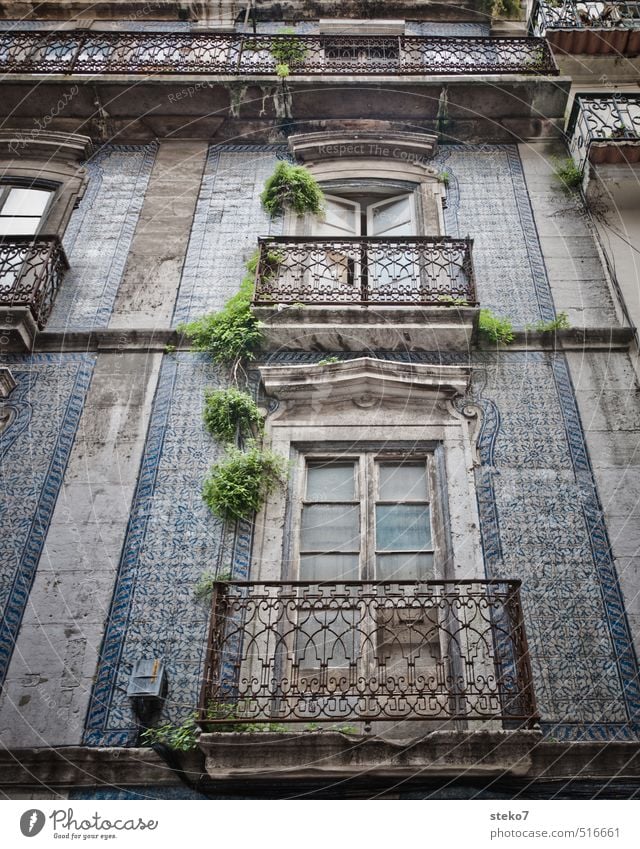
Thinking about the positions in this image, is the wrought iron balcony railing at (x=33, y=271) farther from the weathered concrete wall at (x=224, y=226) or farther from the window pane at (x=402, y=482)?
the window pane at (x=402, y=482)

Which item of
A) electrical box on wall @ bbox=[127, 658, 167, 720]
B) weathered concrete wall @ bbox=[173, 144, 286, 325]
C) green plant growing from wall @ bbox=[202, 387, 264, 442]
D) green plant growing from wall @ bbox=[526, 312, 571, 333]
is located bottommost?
electrical box on wall @ bbox=[127, 658, 167, 720]

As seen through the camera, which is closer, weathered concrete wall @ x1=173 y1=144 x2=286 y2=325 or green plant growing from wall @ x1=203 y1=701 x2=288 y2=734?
green plant growing from wall @ x1=203 y1=701 x2=288 y2=734

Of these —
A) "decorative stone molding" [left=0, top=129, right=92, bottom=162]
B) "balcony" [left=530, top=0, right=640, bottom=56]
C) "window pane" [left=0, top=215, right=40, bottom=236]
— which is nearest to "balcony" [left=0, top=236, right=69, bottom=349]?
"window pane" [left=0, top=215, right=40, bottom=236]

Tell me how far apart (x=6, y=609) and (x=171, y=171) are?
18.7ft

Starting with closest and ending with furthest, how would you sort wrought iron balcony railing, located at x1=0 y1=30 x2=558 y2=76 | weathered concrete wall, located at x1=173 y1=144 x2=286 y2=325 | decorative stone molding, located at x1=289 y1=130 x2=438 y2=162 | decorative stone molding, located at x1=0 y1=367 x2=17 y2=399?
decorative stone molding, located at x1=0 y1=367 x2=17 y2=399
weathered concrete wall, located at x1=173 y1=144 x2=286 y2=325
decorative stone molding, located at x1=289 y1=130 x2=438 y2=162
wrought iron balcony railing, located at x1=0 y1=30 x2=558 y2=76

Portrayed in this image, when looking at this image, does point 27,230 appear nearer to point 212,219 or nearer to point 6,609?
point 212,219

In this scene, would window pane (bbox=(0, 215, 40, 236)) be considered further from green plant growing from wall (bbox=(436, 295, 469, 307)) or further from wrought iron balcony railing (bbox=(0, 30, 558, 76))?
green plant growing from wall (bbox=(436, 295, 469, 307))

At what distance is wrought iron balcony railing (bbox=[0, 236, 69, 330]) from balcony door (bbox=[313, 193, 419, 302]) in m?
2.59

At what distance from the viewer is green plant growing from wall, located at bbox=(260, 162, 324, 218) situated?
919cm

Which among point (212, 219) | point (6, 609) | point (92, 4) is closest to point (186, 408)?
point (6, 609)

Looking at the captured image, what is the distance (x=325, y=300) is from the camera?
797cm

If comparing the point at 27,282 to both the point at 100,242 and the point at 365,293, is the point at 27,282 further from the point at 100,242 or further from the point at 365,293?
the point at 365,293

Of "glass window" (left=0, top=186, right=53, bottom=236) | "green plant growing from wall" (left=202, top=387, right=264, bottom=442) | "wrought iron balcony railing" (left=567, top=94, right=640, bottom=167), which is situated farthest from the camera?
"glass window" (left=0, top=186, right=53, bottom=236)

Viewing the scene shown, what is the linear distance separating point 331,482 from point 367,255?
2560mm
